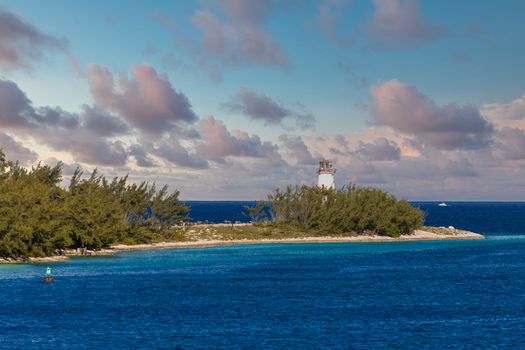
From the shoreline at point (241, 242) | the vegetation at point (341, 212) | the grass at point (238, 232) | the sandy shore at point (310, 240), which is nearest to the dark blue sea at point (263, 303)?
the shoreline at point (241, 242)

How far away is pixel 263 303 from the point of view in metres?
63.9

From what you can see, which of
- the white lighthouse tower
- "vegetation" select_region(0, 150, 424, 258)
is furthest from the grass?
the white lighthouse tower

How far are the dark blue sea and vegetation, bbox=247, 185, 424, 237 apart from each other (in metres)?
37.8

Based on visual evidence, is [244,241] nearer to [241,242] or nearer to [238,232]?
[241,242]

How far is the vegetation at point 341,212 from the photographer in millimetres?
144500

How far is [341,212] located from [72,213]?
60.7m

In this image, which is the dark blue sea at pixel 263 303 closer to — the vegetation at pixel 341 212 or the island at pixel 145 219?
the island at pixel 145 219

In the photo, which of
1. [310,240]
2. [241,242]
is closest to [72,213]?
[241,242]

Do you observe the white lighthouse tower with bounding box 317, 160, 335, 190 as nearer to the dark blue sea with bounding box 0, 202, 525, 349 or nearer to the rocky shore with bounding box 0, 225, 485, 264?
the rocky shore with bounding box 0, 225, 485, 264

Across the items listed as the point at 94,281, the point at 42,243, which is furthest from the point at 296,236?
the point at 94,281

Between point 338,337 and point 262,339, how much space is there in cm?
551

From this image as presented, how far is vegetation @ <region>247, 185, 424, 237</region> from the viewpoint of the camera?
474ft

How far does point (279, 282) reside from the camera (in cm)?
7844

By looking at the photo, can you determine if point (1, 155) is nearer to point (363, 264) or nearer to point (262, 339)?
point (363, 264)
